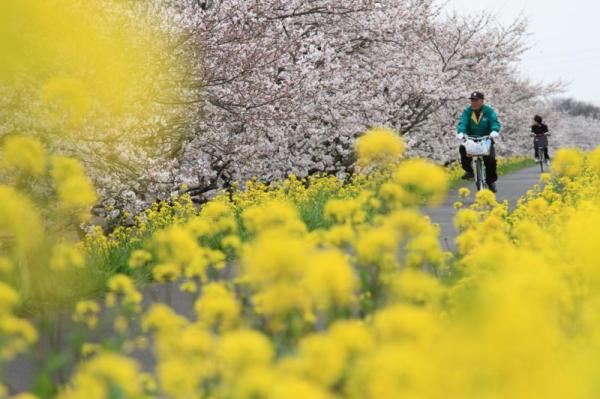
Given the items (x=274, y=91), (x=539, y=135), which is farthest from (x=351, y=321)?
(x=539, y=135)

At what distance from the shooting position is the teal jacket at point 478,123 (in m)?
12.7

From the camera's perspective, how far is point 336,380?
2.87 m

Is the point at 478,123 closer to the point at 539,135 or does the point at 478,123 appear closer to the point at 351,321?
the point at 351,321

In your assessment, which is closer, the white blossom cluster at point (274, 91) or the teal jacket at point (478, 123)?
the white blossom cluster at point (274, 91)

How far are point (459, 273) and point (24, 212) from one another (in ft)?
9.15

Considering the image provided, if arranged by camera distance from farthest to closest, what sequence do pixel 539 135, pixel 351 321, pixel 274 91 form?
pixel 539 135, pixel 274 91, pixel 351 321

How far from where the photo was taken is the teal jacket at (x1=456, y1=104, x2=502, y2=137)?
12664 mm

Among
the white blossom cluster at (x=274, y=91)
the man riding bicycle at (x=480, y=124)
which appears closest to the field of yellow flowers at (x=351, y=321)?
the white blossom cluster at (x=274, y=91)

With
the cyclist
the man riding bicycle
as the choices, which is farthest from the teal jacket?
the cyclist

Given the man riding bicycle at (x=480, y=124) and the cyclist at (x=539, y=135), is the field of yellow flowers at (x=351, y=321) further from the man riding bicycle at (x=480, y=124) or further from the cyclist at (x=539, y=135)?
the cyclist at (x=539, y=135)

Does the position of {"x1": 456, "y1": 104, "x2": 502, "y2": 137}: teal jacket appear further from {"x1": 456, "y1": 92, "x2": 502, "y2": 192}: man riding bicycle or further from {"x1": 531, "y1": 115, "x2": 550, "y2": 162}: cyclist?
{"x1": 531, "y1": 115, "x2": 550, "y2": 162}: cyclist

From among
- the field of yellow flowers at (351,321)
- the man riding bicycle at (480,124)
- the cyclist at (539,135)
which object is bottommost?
the field of yellow flowers at (351,321)

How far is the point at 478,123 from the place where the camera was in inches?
504

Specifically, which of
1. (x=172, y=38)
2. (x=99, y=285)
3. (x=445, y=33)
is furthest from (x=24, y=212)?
(x=445, y=33)
